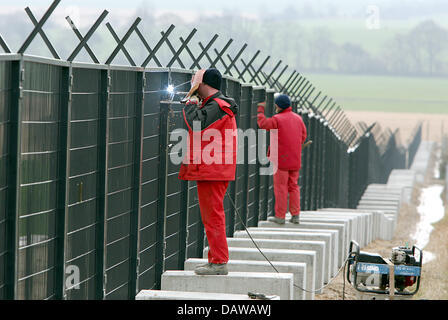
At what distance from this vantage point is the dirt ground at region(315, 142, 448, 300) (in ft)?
→ 41.8

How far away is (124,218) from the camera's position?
8.63 meters

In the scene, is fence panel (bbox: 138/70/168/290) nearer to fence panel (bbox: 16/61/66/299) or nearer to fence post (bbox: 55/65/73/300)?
fence post (bbox: 55/65/73/300)

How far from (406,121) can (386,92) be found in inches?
2147

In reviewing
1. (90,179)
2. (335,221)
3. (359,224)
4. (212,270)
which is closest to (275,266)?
(212,270)

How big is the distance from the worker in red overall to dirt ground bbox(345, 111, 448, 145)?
233ft

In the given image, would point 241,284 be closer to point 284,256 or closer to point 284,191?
point 284,256

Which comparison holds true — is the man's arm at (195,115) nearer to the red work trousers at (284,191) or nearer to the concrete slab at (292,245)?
the concrete slab at (292,245)

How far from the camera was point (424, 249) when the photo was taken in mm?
20969

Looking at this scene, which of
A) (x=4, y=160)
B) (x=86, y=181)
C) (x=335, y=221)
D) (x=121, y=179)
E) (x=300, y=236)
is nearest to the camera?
(x=4, y=160)

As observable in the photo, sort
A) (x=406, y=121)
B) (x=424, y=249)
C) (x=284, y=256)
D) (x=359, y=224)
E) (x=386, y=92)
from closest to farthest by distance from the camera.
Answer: (x=284, y=256) < (x=359, y=224) < (x=424, y=249) < (x=406, y=121) < (x=386, y=92)

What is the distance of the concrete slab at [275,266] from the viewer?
10.2 metres

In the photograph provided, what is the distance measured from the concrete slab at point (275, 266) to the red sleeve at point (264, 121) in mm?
3131

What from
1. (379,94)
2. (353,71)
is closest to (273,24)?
(353,71)

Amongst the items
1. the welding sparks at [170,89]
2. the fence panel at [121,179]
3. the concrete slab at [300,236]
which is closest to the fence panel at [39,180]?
the fence panel at [121,179]
